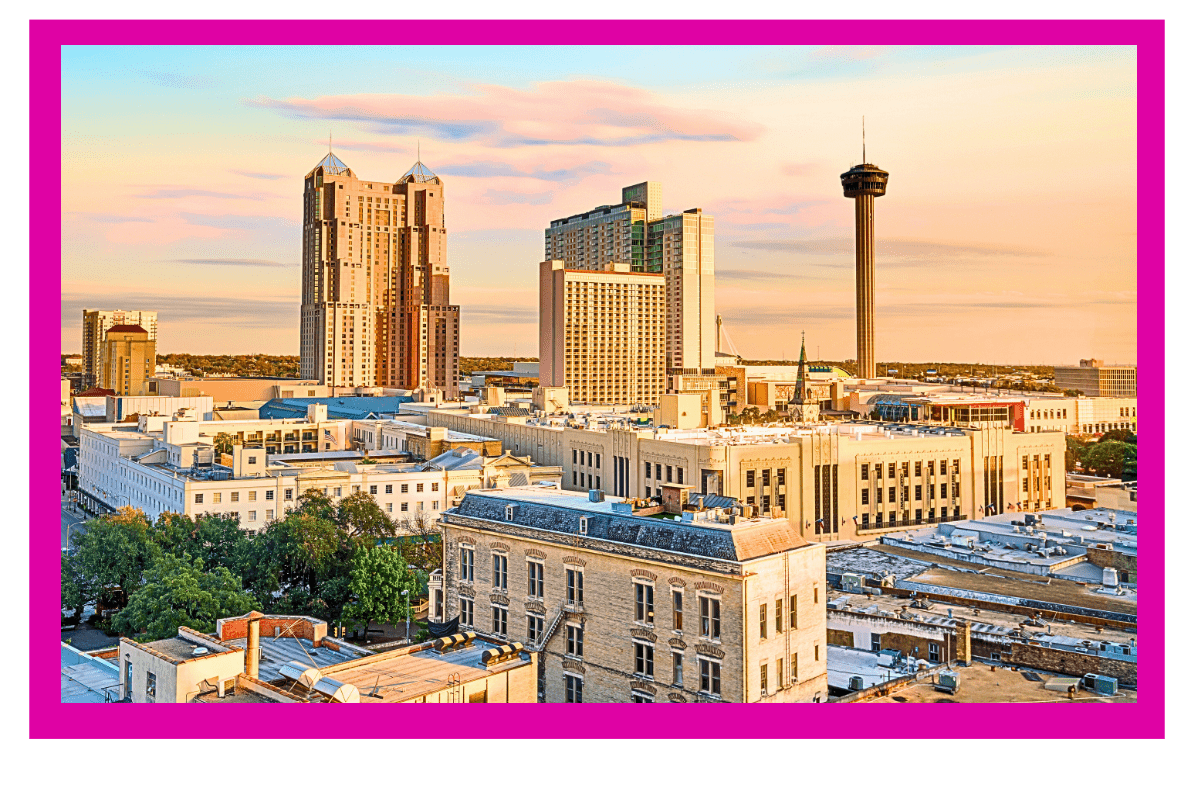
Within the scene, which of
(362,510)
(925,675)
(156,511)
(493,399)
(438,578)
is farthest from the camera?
(493,399)

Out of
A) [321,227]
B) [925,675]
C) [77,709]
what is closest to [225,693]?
[77,709]

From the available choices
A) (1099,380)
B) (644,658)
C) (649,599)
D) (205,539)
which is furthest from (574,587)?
(1099,380)

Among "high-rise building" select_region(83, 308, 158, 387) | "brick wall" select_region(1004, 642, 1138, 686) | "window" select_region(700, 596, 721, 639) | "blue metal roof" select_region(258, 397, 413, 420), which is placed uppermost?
"high-rise building" select_region(83, 308, 158, 387)

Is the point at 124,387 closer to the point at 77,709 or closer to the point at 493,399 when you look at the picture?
the point at 493,399

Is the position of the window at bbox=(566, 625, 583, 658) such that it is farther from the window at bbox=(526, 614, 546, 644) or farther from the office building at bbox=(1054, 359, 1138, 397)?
the office building at bbox=(1054, 359, 1138, 397)

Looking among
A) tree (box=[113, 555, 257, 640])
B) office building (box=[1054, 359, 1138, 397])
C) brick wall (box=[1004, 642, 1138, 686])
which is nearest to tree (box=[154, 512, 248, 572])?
tree (box=[113, 555, 257, 640])

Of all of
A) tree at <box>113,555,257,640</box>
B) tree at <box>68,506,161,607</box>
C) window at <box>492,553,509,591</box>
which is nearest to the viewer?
window at <box>492,553,509,591</box>
